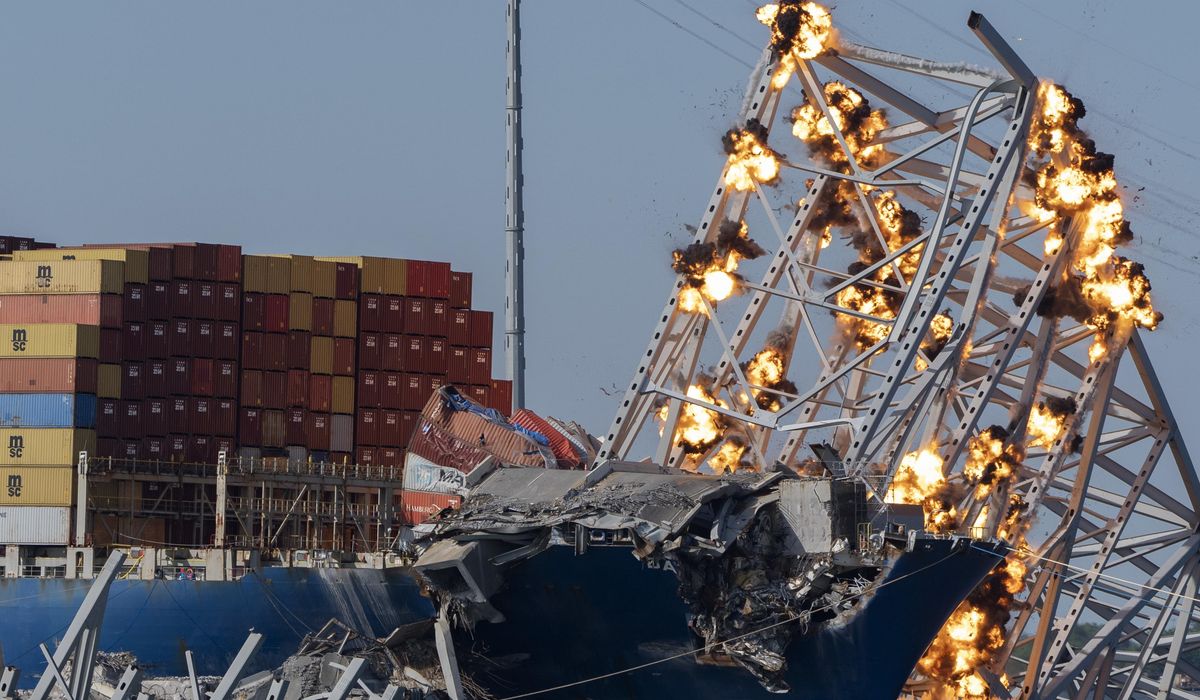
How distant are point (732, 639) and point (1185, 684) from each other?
47.3 m

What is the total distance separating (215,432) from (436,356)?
8.92 m

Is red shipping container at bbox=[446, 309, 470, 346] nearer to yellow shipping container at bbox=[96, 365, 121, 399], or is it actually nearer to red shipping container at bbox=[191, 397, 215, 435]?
red shipping container at bbox=[191, 397, 215, 435]

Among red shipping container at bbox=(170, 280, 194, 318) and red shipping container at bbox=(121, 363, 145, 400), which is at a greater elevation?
red shipping container at bbox=(170, 280, 194, 318)

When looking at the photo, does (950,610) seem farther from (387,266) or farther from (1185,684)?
(1185,684)

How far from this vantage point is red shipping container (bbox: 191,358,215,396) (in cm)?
7975

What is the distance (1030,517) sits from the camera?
195 ft

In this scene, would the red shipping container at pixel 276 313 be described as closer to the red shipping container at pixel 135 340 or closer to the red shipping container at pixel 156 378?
the red shipping container at pixel 156 378

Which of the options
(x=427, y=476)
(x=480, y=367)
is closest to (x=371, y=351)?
(x=480, y=367)

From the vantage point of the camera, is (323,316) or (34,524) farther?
(323,316)

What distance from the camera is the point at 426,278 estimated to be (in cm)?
8362

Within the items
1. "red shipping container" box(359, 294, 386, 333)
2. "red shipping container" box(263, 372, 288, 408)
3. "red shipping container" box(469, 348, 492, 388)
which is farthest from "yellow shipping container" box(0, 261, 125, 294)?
"red shipping container" box(469, 348, 492, 388)

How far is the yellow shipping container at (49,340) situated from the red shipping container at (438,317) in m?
13.4

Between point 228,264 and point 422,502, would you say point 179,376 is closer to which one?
point 228,264

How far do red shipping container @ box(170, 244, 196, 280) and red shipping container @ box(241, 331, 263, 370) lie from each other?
304cm
